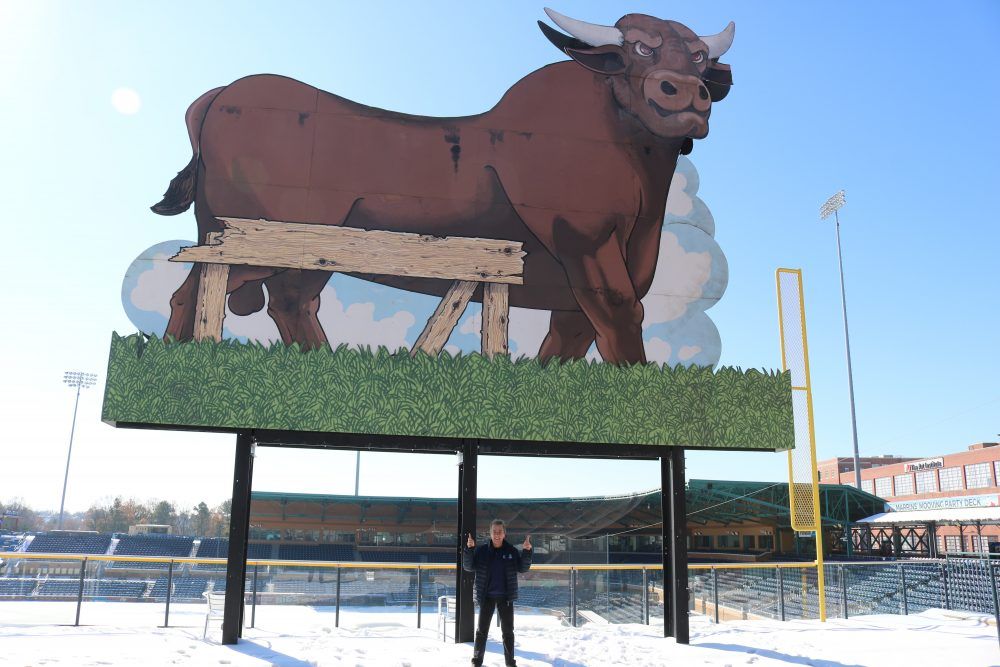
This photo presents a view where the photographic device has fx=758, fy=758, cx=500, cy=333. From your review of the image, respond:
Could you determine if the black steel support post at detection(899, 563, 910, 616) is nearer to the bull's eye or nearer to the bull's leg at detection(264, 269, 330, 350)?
the bull's eye

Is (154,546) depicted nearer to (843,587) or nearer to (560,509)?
(560,509)

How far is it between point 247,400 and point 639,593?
24.4 ft

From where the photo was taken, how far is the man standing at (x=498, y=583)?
7.95 meters

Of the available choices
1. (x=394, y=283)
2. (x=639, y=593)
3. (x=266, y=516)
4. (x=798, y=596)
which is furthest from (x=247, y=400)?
(x=266, y=516)

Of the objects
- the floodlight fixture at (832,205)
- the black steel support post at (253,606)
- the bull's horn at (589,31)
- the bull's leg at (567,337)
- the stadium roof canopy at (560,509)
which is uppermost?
the floodlight fixture at (832,205)

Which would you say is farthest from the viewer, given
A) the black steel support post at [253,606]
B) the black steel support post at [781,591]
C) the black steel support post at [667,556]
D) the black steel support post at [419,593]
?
the black steel support post at [781,591]

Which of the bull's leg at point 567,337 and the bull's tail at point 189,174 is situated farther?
the bull's leg at point 567,337

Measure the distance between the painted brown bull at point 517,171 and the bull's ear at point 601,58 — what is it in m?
0.02

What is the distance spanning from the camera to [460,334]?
33.2 ft

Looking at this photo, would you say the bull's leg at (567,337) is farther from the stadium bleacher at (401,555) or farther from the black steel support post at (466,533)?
the stadium bleacher at (401,555)

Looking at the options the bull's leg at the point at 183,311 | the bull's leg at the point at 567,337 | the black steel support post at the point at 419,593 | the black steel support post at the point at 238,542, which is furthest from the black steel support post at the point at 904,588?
the bull's leg at the point at 183,311

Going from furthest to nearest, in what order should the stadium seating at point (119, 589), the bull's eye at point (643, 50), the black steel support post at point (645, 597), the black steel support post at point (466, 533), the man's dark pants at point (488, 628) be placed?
1. the black steel support post at point (645, 597)
2. the stadium seating at point (119, 589)
3. the bull's eye at point (643, 50)
4. the black steel support post at point (466, 533)
5. the man's dark pants at point (488, 628)

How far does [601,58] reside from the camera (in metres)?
11.3

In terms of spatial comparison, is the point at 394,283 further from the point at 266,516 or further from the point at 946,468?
the point at 946,468
